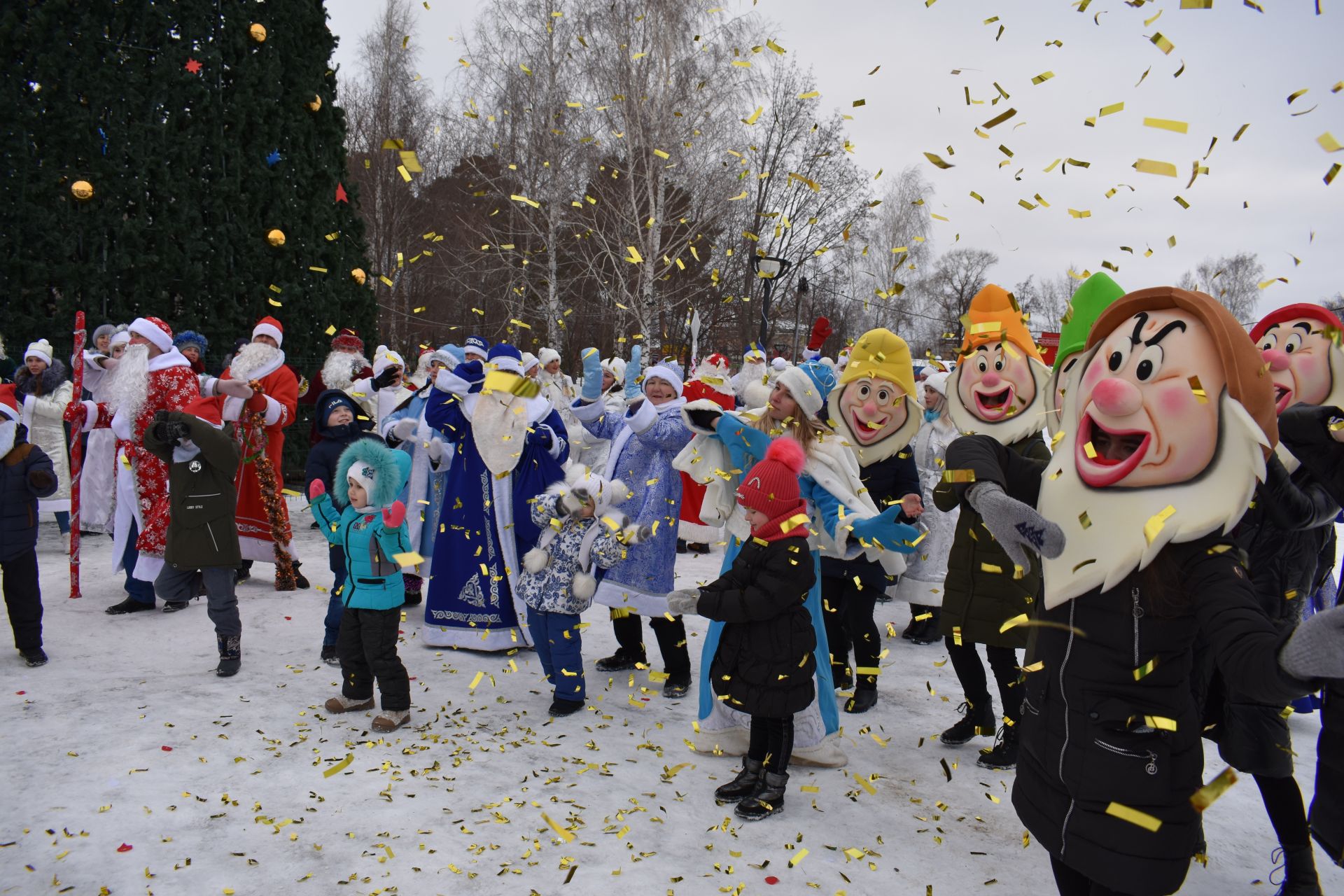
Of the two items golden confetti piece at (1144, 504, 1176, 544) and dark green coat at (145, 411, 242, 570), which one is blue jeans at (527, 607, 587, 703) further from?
golden confetti piece at (1144, 504, 1176, 544)

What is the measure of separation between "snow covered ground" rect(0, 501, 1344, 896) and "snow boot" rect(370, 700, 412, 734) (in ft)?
0.27

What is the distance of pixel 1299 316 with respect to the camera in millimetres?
3998

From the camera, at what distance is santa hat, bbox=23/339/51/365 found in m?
9.48

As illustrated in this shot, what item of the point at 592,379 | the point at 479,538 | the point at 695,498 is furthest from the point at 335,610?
the point at 695,498

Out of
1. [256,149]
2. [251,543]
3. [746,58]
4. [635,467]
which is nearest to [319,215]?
[256,149]

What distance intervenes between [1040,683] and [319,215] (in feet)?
38.5

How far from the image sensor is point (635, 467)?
620cm

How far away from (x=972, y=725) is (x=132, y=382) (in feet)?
21.6

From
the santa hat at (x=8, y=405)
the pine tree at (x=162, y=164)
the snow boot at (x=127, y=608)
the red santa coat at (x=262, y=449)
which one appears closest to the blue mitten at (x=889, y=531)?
the santa hat at (x=8, y=405)

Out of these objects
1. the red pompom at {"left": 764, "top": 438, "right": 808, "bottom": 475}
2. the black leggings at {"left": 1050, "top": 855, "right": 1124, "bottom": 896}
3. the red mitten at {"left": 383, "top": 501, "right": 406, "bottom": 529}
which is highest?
the red pompom at {"left": 764, "top": 438, "right": 808, "bottom": 475}

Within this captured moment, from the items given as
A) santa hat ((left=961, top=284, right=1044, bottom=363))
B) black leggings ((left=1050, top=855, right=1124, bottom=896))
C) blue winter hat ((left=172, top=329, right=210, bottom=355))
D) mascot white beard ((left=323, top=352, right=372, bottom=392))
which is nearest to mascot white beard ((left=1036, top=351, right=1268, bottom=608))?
black leggings ((left=1050, top=855, right=1124, bottom=896))

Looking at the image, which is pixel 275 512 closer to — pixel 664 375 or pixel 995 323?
pixel 664 375

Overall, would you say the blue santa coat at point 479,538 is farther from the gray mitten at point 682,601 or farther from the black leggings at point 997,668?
the black leggings at point 997,668

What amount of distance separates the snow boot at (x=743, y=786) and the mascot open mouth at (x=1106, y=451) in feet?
7.63
